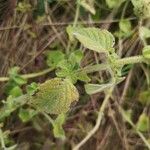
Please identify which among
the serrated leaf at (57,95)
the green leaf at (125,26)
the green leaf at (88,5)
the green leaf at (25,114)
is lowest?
the green leaf at (25,114)

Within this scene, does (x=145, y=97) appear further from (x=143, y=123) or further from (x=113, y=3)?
(x=113, y=3)

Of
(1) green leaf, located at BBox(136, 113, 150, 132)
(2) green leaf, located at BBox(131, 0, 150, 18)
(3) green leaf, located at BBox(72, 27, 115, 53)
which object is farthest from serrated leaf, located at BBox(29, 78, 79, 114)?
(1) green leaf, located at BBox(136, 113, 150, 132)

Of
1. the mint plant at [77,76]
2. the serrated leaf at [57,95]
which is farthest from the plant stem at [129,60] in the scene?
the serrated leaf at [57,95]

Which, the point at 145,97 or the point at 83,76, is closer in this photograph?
the point at 83,76

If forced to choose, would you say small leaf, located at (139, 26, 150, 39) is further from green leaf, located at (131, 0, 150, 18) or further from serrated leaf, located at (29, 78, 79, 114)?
serrated leaf, located at (29, 78, 79, 114)

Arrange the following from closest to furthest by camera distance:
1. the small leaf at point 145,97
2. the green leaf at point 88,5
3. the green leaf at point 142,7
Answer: the green leaf at point 142,7
the green leaf at point 88,5
the small leaf at point 145,97

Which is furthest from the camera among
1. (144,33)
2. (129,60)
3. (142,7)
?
(144,33)

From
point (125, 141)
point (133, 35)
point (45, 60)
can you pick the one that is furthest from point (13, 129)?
point (133, 35)

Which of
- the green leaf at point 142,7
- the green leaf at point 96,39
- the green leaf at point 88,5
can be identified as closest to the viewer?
the green leaf at point 96,39

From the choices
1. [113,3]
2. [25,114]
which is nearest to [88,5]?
[113,3]

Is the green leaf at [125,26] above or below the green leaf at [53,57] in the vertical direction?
above

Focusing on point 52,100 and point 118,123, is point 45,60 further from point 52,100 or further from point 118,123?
point 52,100

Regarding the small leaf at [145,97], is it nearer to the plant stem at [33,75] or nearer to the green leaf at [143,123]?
the green leaf at [143,123]
